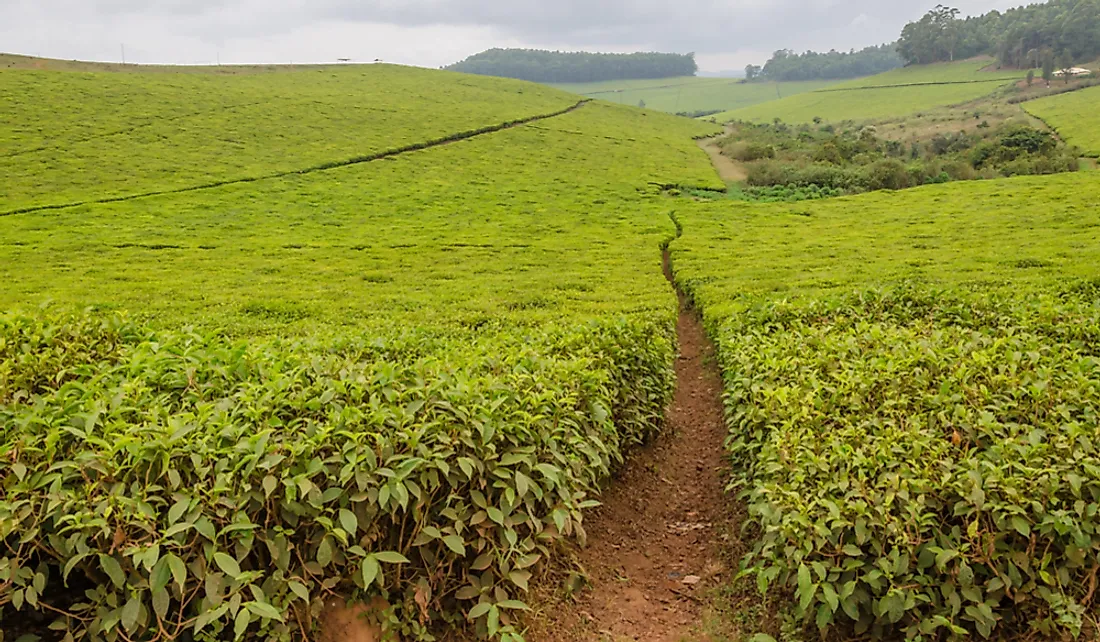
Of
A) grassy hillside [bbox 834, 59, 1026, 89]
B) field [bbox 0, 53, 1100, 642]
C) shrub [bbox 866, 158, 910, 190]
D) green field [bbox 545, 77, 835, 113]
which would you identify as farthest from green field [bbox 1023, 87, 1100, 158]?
green field [bbox 545, 77, 835, 113]

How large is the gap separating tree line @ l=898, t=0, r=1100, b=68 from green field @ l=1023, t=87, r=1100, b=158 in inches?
1035

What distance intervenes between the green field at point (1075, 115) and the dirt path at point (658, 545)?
166 ft

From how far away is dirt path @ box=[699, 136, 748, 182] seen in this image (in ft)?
181

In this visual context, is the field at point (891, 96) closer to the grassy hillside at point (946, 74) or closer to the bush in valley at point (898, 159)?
the grassy hillside at point (946, 74)

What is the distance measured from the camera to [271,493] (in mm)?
5465

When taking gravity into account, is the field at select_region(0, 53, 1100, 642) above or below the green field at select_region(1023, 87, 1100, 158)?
below

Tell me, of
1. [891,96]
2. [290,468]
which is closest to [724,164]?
[290,468]

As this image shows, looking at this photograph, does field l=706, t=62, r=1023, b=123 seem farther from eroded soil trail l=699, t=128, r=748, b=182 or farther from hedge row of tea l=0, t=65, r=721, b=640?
hedge row of tea l=0, t=65, r=721, b=640

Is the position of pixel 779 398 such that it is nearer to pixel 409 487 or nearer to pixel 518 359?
pixel 518 359

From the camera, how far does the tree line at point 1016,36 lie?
10975 cm

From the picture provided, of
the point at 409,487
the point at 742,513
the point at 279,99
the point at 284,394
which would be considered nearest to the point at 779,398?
the point at 742,513

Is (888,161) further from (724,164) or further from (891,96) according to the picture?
(891,96)

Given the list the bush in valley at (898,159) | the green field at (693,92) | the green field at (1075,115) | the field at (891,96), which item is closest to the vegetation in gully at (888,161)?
the bush in valley at (898,159)

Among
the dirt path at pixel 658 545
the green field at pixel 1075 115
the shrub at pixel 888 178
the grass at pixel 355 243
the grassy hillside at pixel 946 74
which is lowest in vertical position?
the dirt path at pixel 658 545
